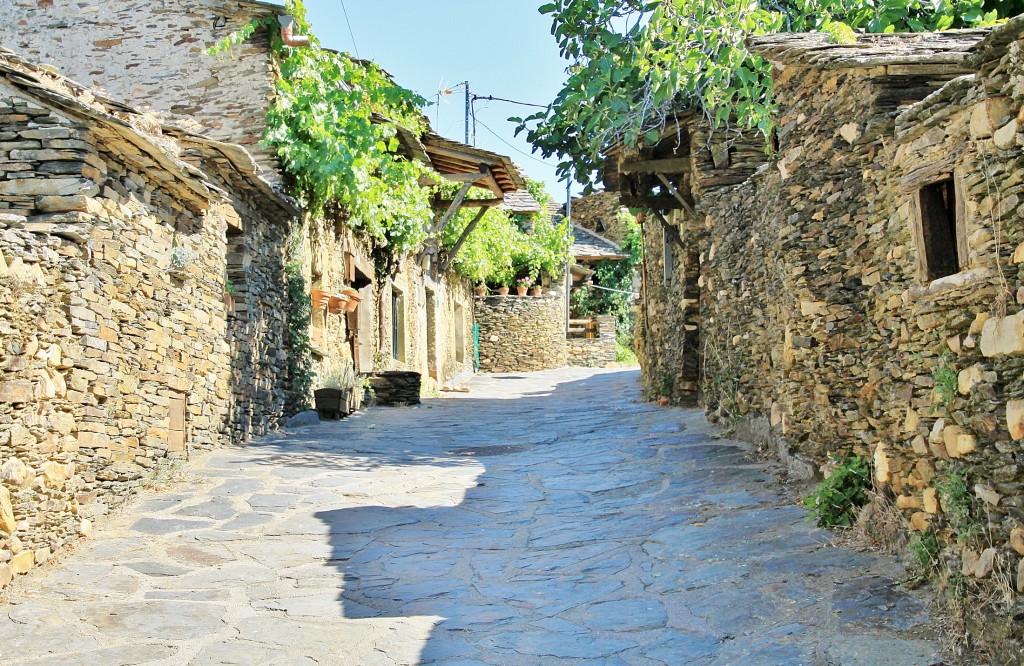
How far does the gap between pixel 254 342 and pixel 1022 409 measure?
7655 millimetres

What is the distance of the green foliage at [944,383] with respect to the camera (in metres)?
3.48

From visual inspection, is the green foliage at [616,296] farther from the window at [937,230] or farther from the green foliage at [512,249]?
the window at [937,230]

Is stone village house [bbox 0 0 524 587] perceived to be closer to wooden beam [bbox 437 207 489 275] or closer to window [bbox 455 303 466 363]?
wooden beam [bbox 437 207 489 275]

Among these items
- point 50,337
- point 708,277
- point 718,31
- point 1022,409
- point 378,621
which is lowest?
point 378,621

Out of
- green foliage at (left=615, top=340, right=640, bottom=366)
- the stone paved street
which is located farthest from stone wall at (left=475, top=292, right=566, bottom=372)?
the stone paved street

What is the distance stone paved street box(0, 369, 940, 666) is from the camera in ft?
12.0

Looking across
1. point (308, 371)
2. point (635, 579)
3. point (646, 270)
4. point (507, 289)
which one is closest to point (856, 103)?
point (635, 579)

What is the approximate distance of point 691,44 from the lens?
7152 mm

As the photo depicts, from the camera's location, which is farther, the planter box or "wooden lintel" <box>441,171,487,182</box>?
"wooden lintel" <box>441,171,487,182</box>

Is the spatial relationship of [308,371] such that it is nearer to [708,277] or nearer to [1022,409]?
[708,277]

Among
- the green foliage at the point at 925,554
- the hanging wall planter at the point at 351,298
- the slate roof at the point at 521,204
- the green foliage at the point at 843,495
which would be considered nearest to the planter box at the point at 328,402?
the hanging wall planter at the point at 351,298

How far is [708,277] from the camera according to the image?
9.39 metres

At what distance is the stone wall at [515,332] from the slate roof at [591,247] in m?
2.91

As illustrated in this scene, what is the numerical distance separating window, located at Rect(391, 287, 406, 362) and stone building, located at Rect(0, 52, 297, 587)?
7.31 meters
